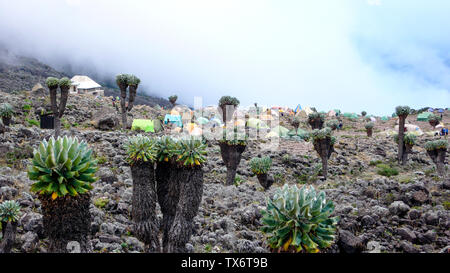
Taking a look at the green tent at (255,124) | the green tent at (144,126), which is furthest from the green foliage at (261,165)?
the green tent at (255,124)

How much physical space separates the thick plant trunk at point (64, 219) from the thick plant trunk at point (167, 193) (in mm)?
2325

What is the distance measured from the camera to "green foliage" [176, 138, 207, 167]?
6797 mm

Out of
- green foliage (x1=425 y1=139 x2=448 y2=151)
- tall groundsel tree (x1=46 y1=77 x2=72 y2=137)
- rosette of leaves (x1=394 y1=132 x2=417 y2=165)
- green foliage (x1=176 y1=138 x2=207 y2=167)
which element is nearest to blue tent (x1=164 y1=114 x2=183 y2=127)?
tall groundsel tree (x1=46 y1=77 x2=72 y2=137)

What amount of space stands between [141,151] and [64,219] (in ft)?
7.36

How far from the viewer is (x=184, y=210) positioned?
6875 mm

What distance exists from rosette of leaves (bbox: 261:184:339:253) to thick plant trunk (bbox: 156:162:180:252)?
301 cm

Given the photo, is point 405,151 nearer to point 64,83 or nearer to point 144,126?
point 144,126

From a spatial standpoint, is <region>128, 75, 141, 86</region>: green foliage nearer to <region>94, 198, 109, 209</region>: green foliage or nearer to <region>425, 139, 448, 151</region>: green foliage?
<region>94, 198, 109, 209</region>: green foliage

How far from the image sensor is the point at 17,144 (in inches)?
589

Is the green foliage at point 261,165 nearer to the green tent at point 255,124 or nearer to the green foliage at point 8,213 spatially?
the green foliage at point 8,213

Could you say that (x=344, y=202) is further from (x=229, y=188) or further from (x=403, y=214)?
(x=229, y=188)

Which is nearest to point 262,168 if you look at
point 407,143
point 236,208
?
point 236,208
